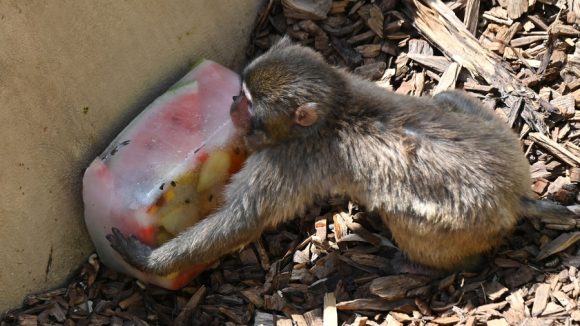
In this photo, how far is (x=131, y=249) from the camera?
5.80m

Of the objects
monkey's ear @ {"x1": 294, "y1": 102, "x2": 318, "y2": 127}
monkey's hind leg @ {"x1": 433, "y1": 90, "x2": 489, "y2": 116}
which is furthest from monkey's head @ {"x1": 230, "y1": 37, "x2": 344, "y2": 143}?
monkey's hind leg @ {"x1": 433, "y1": 90, "x2": 489, "y2": 116}

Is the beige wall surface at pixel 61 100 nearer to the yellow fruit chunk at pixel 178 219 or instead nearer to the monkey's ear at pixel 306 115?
the yellow fruit chunk at pixel 178 219

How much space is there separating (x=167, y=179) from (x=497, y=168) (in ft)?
7.75

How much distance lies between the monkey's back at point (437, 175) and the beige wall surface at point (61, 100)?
1783 mm

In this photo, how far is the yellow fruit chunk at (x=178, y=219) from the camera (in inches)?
233

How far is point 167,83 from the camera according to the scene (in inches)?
256

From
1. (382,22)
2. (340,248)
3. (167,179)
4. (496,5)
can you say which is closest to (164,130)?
(167,179)

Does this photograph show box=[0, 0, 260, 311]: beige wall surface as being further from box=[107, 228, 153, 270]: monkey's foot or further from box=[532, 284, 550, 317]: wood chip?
box=[532, 284, 550, 317]: wood chip

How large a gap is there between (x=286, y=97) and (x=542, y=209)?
196 centimetres

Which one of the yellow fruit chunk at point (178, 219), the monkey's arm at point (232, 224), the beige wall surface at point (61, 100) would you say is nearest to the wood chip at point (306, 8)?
the beige wall surface at point (61, 100)

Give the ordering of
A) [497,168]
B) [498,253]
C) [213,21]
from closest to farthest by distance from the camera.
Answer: [497,168], [498,253], [213,21]

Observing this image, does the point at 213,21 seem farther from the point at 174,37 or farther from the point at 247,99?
the point at 247,99

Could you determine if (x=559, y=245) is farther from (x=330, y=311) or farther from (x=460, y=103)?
(x=330, y=311)

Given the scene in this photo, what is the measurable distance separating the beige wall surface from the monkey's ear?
1411mm
